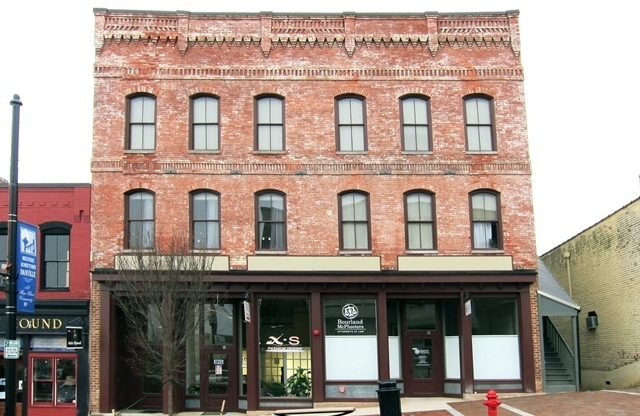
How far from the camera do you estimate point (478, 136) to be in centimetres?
2473

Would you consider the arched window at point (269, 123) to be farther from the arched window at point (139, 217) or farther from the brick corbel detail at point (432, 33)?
the brick corbel detail at point (432, 33)

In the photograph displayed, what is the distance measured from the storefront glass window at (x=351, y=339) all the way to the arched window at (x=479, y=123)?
5.92m

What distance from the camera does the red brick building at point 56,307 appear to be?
912 inches

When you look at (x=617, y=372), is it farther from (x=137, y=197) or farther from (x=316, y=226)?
(x=137, y=197)

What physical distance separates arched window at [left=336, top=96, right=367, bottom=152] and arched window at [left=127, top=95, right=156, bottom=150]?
5.71 m

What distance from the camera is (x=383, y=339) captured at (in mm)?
23391

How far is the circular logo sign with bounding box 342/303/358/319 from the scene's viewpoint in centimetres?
2366

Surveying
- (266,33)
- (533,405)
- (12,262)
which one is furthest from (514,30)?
(12,262)

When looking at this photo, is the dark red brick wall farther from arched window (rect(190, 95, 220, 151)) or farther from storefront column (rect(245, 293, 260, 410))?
storefront column (rect(245, 293, 260, 410))

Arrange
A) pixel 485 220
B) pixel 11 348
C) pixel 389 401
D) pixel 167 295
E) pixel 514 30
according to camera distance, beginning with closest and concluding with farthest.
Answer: pixel 11 348 → pixel 389 401 → pixel 167 295 → pixel 485 220 → pixel 514 30

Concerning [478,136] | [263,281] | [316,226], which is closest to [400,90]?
[478,136]

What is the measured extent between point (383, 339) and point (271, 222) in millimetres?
4849

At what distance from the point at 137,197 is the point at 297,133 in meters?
5.25

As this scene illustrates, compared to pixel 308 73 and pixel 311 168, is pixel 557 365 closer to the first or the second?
pixel 311 168
